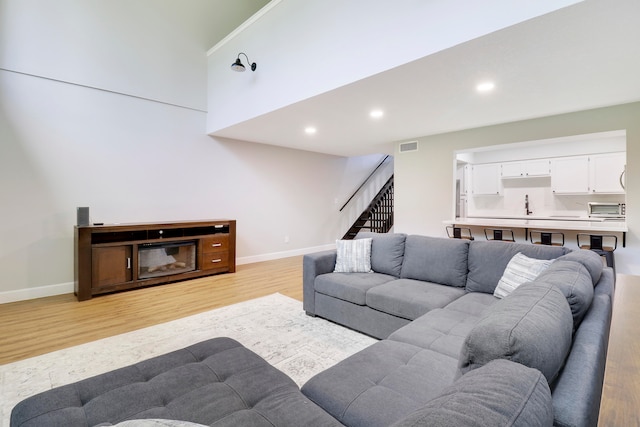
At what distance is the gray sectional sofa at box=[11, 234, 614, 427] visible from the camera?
0.67 metres

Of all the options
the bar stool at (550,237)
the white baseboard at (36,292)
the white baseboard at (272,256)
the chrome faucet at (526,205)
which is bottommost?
the white baseboard at (36,292)

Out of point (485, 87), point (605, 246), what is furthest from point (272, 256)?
point (605, 246)

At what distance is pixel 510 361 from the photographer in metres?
0.79

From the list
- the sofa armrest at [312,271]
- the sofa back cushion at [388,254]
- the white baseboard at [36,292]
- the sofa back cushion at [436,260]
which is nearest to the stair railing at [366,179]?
the sofa back cushion at [388,254]

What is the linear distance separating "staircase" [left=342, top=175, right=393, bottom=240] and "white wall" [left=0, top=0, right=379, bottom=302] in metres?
3.38

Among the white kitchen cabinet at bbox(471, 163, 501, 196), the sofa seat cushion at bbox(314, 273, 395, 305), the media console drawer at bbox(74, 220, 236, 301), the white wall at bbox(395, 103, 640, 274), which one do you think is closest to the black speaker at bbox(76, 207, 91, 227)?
the media console drawer at bbox(74, 220, 236, 301)

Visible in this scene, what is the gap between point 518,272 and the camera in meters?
2.31

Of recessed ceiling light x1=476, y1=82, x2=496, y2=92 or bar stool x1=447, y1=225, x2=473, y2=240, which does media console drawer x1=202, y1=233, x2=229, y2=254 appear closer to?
bar stool x1=447, y1=225, x2=473, y2=240

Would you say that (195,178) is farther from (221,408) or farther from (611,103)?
(611,103)

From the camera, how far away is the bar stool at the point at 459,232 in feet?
16.8

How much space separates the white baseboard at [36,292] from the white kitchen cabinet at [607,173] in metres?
9.04

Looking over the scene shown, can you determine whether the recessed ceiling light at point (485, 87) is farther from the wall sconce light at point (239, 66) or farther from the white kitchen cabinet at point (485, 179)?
the white kitchen cabinet at point (485, 179)

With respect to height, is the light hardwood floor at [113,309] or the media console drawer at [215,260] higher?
the media console drawer at [215,260]

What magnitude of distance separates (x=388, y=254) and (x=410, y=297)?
31.5 inches
